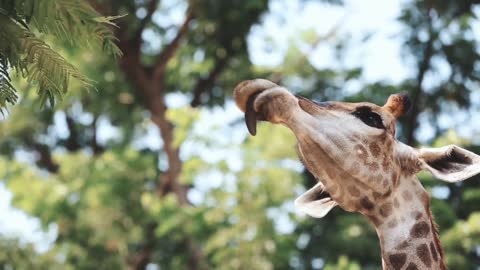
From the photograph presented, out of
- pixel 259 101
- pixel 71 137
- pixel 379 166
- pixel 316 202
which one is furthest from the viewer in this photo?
pixel 71 137

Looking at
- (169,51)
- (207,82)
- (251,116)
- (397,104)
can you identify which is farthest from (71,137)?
(251,116)

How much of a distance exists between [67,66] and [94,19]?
9.9 inches

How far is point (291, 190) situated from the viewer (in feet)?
35.6

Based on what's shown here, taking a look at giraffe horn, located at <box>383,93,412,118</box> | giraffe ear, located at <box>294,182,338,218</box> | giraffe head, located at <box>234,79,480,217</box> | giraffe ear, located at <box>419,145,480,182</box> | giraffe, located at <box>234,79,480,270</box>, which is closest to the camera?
giraffe head, located at <box>234,79,480,217</box>

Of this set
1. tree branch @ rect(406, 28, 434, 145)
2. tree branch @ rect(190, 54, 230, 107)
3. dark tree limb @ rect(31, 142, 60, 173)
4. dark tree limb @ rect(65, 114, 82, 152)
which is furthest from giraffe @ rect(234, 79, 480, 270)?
dark tree limb @ rect(65, 114, 82, 152)

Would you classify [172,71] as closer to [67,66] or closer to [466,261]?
[466,261]

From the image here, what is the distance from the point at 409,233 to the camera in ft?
13.1

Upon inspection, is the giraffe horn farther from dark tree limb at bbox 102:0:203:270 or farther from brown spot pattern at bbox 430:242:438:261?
dark tree limb at bbox 102:0:203:270

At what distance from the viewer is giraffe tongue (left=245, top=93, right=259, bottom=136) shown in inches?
141

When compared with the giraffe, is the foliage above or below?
above

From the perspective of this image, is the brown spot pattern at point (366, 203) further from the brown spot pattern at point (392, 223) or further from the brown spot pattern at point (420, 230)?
the brown spot pattern at point (420, 230)

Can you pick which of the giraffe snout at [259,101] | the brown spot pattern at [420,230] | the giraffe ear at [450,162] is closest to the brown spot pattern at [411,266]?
the brown spot pattern at [420,230]

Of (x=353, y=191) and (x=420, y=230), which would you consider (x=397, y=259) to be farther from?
(x=353, y=191)

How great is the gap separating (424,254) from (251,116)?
43.0 inches
